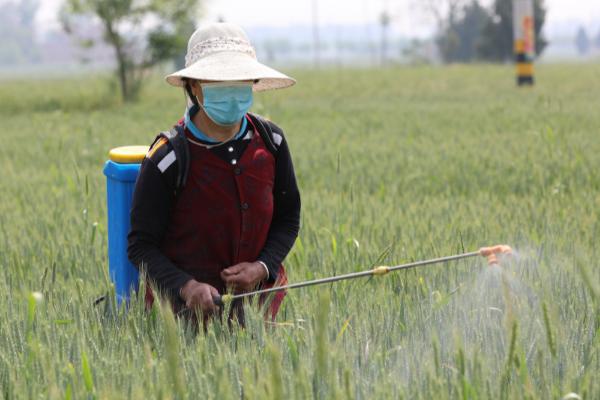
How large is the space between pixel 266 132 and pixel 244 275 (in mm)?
419

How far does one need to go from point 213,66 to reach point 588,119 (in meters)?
7.38

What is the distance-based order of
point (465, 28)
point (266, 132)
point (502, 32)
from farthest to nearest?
point (465, 28) < point (502, 32) < point (266, 132)

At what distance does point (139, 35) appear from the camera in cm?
1725

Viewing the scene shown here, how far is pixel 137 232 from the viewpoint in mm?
2504

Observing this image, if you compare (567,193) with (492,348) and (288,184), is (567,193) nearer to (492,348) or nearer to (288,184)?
(288,184)

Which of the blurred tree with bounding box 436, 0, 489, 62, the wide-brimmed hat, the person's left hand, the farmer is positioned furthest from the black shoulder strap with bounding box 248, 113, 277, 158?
the blurred tree with bounding box 436, 0, 489, 62

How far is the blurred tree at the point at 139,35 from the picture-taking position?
662 inches

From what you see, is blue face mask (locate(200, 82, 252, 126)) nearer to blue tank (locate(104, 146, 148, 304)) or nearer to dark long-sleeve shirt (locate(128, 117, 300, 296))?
dark long-sleeve shirt (locate(128, 117, 300, 296))

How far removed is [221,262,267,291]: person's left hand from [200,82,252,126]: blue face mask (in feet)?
1.34

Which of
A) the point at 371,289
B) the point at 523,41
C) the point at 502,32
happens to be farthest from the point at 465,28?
the point at 371,289

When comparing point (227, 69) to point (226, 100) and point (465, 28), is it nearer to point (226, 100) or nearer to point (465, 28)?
point (226, 100)

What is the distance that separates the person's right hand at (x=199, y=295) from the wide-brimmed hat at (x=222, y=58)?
54 cm

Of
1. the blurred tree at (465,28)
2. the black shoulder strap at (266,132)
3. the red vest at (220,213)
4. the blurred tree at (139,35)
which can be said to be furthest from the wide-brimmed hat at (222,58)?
the blurred tree at (465,28)

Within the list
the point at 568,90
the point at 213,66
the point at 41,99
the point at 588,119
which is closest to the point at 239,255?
the point at 213,66
